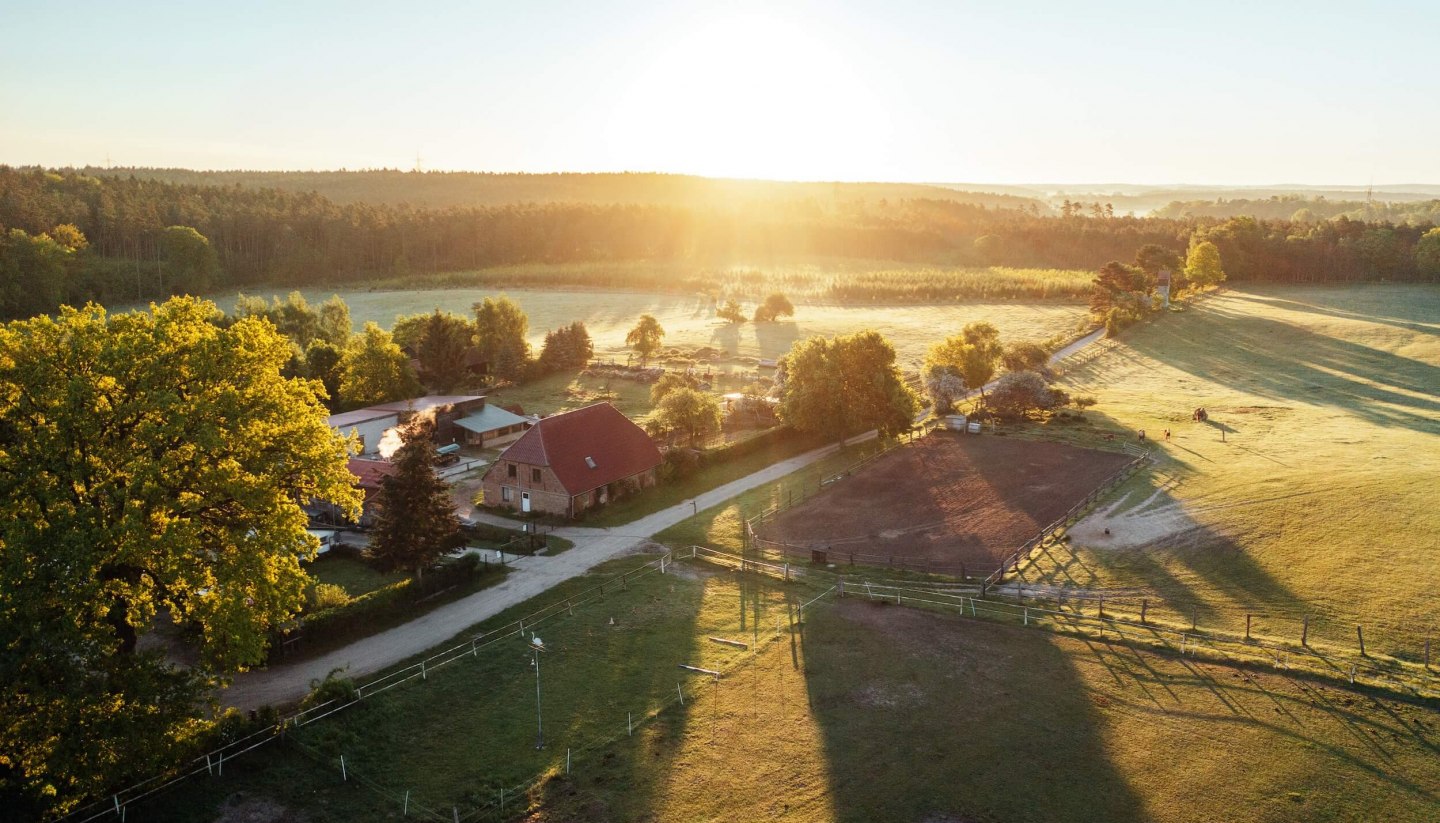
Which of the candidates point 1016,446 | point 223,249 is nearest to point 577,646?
point 1016,446

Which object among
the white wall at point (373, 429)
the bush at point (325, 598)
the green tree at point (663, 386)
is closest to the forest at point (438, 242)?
the white wall at point (373, 429)

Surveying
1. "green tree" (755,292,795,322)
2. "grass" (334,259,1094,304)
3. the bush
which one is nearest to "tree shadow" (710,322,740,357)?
"green tree" (755,292,795,322)

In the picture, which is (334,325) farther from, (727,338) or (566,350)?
(727,338)

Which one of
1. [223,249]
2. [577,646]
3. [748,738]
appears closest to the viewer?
[748,738]

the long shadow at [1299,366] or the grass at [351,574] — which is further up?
the long shadow at [1299,366]

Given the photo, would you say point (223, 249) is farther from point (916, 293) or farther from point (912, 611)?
A: point (912, 611)

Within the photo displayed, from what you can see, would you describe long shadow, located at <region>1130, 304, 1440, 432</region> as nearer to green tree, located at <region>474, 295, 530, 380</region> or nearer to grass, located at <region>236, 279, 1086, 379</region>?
grass, located at <region>236, 279, 1086, 379</region>

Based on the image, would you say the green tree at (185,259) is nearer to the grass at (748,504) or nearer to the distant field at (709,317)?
the distant field at (709,317)
